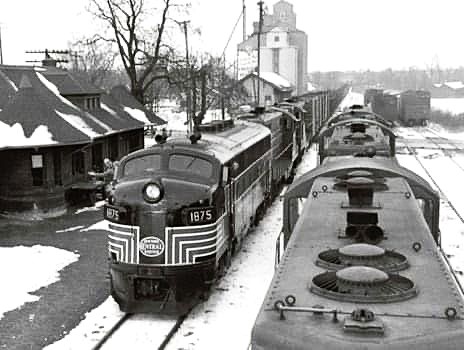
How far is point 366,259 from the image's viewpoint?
6.17 metres

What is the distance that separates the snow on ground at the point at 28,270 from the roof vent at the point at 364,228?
900 cm

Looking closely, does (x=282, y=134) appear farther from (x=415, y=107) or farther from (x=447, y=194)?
(x=415, y=107)

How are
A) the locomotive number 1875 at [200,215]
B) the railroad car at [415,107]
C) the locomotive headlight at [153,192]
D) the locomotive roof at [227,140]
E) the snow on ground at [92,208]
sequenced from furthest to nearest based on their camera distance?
the railroad car at [415,107]
the snow on ground at [92,208]
the locomotive roof at [227,140]
the locomotive number 1875 at [200,215]
the locomotive headlight at [153,192]

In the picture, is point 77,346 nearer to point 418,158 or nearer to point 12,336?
point 12,336

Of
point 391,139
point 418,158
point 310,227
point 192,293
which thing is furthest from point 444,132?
point 310,227

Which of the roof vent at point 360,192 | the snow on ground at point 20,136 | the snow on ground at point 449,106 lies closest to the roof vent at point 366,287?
the roof vent at point 360,192

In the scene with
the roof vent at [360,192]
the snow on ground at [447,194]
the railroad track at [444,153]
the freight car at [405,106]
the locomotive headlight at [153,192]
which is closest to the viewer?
the roof vent at [360,192]

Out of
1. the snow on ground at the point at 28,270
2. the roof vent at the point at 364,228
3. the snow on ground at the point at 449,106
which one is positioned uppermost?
the roof vent at the point at 364,228

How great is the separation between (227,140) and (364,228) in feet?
29.4

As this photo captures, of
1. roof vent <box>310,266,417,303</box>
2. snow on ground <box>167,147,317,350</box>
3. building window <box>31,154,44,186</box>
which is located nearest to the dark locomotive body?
snow on ground <box>167,147,317,350</box>

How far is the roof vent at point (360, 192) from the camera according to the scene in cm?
852

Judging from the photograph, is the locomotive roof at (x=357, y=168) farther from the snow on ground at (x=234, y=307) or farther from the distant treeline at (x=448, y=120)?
the distant treeline at (x=448, y=120)

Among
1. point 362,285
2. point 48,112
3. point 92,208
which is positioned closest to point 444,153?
point 92,208

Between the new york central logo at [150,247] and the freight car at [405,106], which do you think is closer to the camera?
the new york central logo at [150,247]
